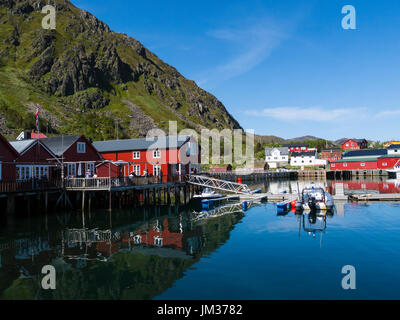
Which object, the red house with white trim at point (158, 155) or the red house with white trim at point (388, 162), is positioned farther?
the red house with white trim at point (388, 162)

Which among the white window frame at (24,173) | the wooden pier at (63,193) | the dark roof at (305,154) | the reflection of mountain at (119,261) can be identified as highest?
the dark roof at (305,154)

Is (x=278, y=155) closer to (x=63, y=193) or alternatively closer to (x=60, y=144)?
(x=60, y=144)

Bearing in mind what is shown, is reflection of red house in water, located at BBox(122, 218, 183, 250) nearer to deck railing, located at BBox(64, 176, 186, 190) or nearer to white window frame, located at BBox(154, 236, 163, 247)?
white window frame, located at BBox(154, 236, 163, 247)

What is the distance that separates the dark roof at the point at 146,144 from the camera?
47.8 meters

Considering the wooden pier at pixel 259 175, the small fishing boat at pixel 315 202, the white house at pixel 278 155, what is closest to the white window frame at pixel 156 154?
the small fishing boat at pixel 315 202

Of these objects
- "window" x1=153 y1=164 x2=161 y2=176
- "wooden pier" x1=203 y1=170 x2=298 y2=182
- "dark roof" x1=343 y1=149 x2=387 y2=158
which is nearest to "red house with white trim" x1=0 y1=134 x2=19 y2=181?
"window" x1=153 y1=164 x2=161 y2=176

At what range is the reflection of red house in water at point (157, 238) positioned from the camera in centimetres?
2116

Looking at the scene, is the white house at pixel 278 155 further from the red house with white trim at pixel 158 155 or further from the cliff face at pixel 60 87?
the red house with white trim at pixel 158 155

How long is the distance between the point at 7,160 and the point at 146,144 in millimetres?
20961

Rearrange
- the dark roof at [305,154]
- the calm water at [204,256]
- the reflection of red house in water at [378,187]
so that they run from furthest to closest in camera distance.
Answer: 1. the dark roof at [305,154]
2. the reflection of red house in water at [378,187]
3. the calm water at [204,256]

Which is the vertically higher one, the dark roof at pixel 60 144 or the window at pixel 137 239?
the dark roof at pixel 60 144

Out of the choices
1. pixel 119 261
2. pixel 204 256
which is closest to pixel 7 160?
pixel 119 261

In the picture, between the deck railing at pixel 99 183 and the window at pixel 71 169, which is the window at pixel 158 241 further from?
the window at pixel 71 169

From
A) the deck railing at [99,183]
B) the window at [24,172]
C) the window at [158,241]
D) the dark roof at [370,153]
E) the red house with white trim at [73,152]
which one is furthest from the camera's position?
the dark roof at [370,153]
